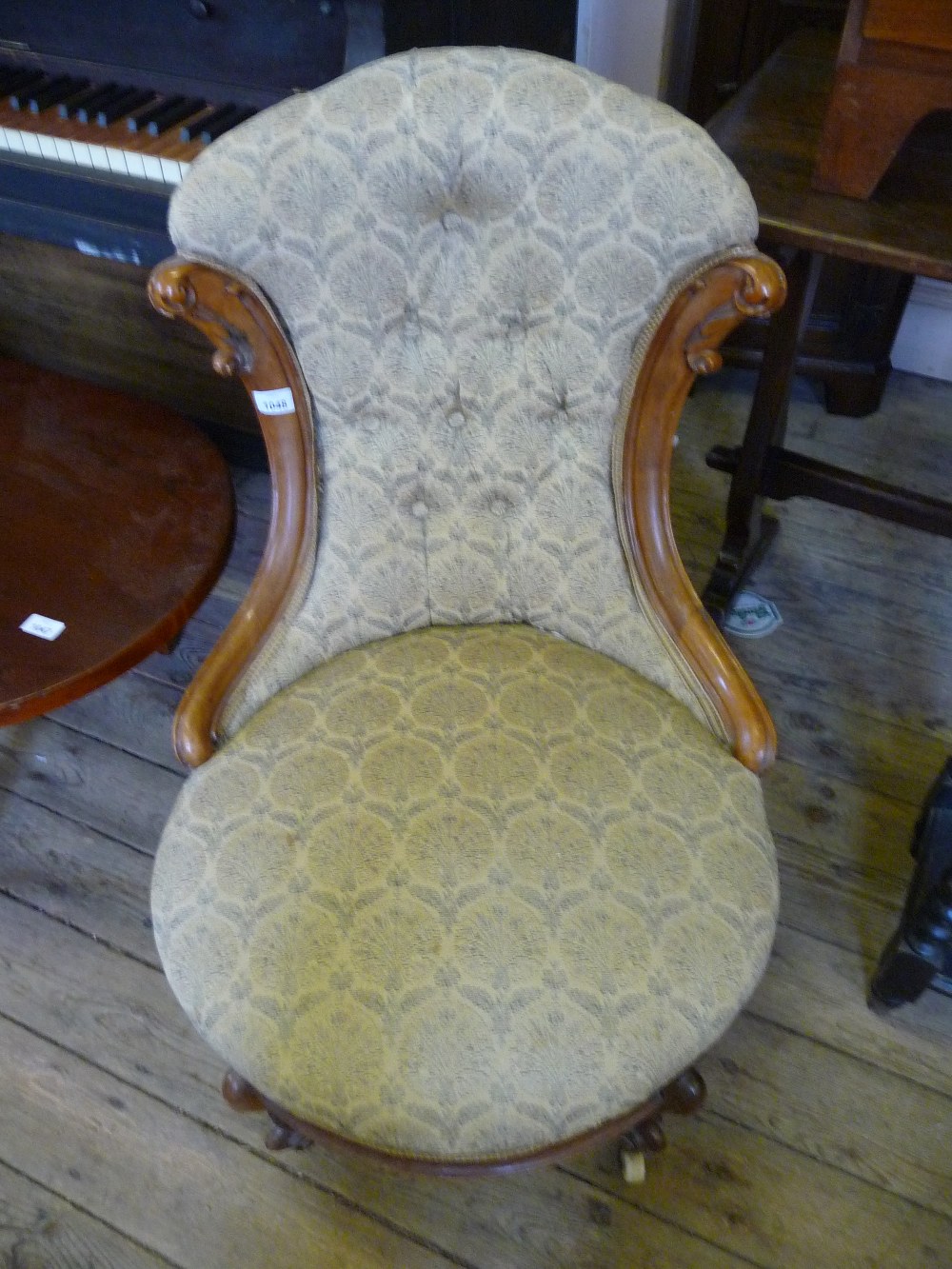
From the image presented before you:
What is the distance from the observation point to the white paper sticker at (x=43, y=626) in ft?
3.80

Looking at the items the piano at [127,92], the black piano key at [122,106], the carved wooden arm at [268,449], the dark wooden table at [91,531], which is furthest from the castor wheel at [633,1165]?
the black piano key at [122,106]

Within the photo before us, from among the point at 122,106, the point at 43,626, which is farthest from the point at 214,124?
the point at 43,626

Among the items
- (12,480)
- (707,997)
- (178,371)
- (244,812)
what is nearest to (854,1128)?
(707,997)

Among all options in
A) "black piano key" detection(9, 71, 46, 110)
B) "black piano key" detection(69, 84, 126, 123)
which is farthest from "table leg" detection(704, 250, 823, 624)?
"black piano key" detection(9, 71, 46, 110)

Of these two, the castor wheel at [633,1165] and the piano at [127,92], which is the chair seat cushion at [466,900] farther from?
the piano at [127,92]

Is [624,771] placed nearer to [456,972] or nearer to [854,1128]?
[456,972]

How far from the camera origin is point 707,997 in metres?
0.83

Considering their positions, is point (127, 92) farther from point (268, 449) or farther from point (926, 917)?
point (926, 917)

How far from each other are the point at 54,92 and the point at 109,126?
6.3 inches

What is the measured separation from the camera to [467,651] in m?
1.08

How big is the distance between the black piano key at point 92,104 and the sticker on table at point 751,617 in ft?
4.25

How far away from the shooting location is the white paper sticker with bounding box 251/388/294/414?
3.07 feet

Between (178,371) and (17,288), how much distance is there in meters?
0.37

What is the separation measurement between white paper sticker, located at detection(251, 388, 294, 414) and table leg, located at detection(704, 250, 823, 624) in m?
0.69
